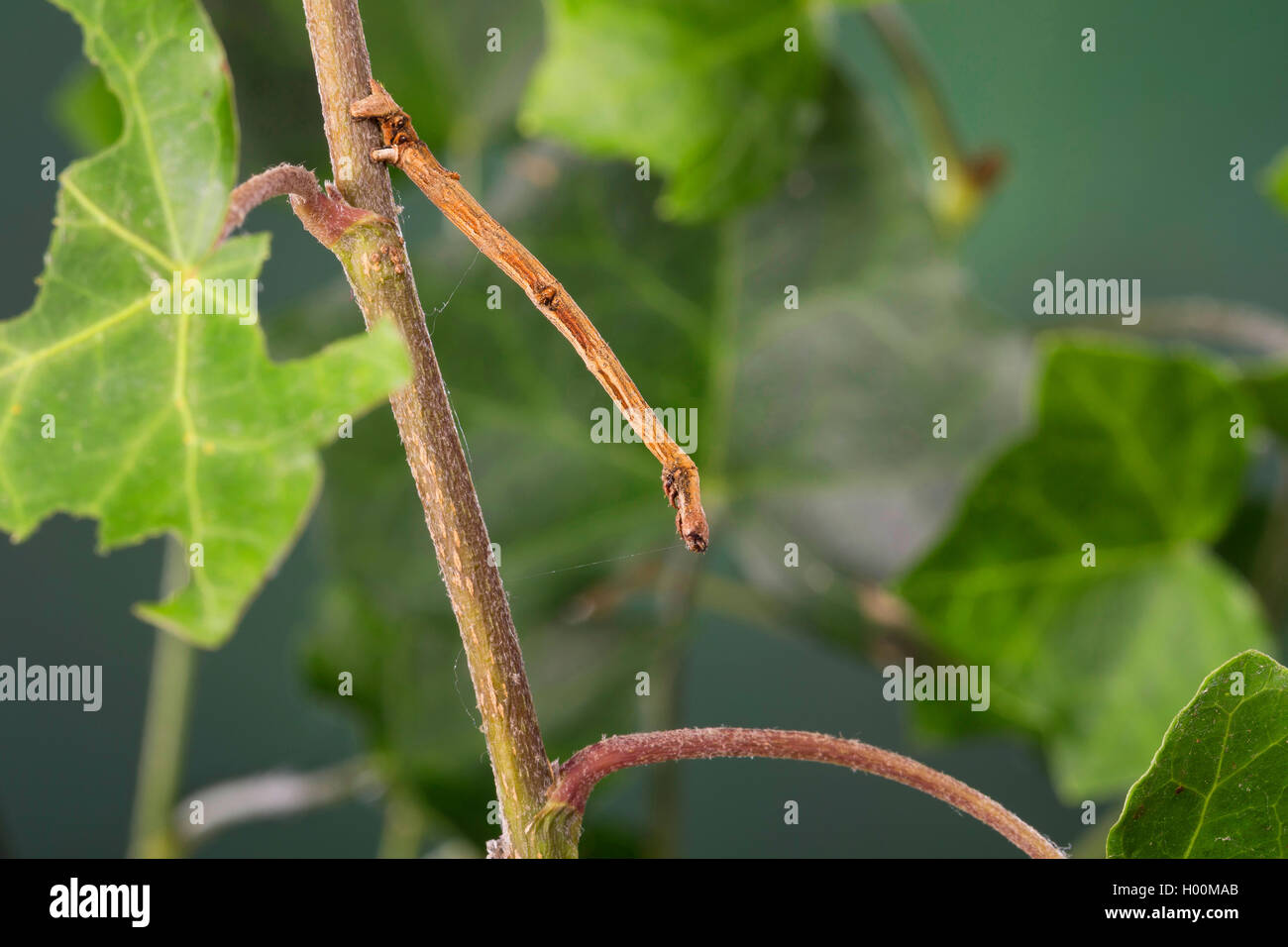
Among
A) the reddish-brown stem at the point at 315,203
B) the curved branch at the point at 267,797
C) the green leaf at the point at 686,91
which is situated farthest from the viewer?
the curved branch at the point at 267,797

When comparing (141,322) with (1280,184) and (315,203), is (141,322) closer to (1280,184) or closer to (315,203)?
(315,203)

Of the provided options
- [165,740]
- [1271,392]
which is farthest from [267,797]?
[1271,392]

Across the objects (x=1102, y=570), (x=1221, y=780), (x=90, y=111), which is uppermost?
(x=90, y=111)

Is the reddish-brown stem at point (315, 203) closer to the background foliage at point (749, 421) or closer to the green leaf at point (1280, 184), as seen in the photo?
the background foliage at point (749, 421)

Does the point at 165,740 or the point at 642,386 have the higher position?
the point at 642,386

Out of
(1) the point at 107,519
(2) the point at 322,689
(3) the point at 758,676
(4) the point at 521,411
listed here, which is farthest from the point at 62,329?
(3) the point at 758,676

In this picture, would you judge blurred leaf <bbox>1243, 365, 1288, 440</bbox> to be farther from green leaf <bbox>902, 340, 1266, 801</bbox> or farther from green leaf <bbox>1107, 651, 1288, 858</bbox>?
green leaf <bbox>1107, 651, 1288, 858</bbox>

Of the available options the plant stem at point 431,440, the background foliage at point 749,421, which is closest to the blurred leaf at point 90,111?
the background foliage at point 749,421
